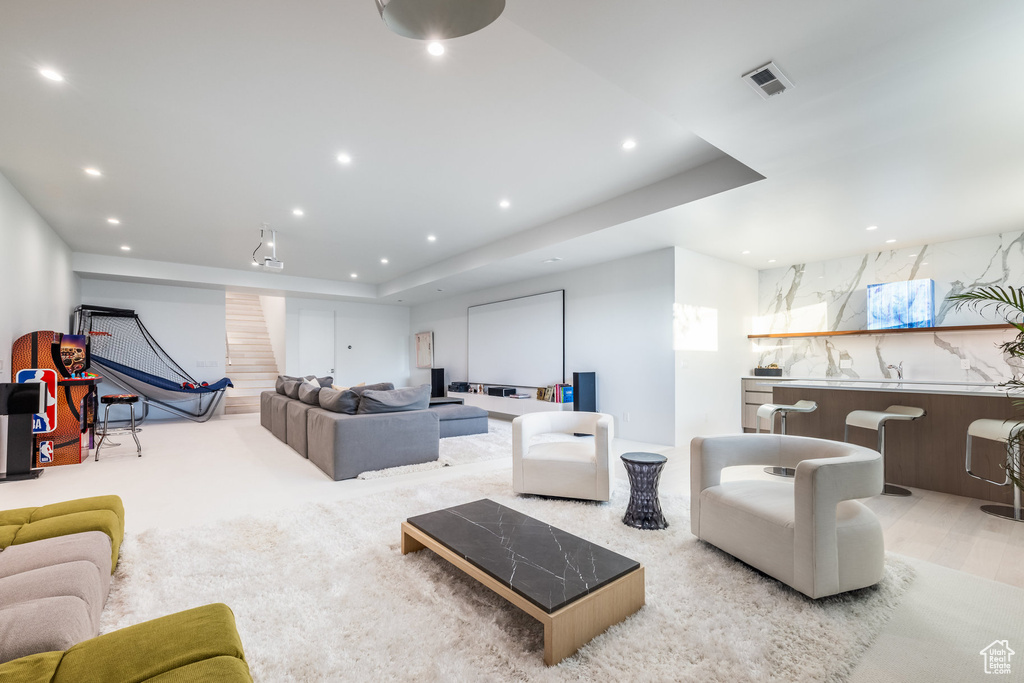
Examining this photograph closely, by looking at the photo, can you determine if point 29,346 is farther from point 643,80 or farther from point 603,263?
point 603,263

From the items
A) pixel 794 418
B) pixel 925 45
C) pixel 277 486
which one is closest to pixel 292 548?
pixel 277 486

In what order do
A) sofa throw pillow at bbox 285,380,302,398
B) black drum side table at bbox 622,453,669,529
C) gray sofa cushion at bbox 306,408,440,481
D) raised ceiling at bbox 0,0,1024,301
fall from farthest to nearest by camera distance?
sofa throw pillow at bbox 285,380,302,398 → gray sofa cushion at bbox 306,408,440,481 → black drum side table at bbox 622,453,669,529 → raised ceiling at bbox 0,0,1024,301

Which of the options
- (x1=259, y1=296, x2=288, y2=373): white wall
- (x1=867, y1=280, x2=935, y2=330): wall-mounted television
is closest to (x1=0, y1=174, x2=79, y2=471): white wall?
(x1=259, y1=296, x2=288, y2=373): white wall

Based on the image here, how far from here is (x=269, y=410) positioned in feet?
21.0

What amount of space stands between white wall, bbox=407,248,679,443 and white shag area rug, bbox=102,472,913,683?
10.3 feet

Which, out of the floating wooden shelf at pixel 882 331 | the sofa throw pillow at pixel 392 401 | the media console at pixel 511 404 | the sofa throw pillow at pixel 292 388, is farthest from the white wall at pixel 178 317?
the floating wooden shelf at pixel 882 331

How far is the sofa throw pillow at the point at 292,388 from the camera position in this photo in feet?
18.0

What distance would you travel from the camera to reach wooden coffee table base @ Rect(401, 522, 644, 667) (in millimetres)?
1539

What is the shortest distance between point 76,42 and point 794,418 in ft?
20.6

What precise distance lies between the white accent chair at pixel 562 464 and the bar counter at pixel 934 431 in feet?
8.13

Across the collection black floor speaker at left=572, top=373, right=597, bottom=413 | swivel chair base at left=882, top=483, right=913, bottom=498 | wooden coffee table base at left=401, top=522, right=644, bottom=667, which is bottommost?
swivel chair base at left=882, top=483, right=913, bottom=498

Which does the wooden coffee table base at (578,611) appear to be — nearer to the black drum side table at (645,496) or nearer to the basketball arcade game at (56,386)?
the black drum side table at (645,496)

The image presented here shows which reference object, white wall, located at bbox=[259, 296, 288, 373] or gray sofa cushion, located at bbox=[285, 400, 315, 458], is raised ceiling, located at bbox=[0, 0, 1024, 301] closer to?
gray sofa cushion, located at bbox=[285, 400, 315, 458]

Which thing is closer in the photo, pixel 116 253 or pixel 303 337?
pixel 116 253
